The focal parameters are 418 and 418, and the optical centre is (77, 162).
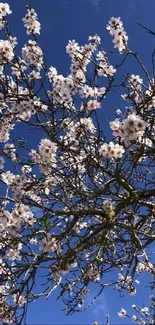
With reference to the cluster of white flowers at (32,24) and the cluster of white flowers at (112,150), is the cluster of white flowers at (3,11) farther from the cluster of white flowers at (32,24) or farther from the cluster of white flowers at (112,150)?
the cluster of white flowers at (112,150)

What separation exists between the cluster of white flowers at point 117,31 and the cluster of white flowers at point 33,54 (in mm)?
902

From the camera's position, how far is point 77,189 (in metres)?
4.49

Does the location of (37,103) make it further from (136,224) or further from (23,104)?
(136,224)

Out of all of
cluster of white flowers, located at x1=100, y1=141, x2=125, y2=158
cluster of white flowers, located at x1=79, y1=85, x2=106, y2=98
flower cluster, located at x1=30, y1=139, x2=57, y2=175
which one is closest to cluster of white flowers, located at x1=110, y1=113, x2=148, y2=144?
cluster of white flowers, located at x1=100, y1=141, x2=125, y2=158

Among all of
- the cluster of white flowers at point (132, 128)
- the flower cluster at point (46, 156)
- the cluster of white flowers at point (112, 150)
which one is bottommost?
the cluster of white flowers at point (132, 128)

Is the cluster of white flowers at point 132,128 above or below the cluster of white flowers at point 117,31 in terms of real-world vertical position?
below

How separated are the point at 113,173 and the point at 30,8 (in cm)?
234

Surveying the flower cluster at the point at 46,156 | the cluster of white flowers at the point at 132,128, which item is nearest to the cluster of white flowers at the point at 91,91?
the flower cluster at the point at 46,156

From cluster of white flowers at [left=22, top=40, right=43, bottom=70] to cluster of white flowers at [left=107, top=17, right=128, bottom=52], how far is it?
90cm

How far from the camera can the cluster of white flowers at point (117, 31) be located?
4935mm

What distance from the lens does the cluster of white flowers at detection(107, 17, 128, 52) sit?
494 centimetres

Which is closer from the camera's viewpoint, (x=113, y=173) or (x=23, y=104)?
(x=23, y=104)

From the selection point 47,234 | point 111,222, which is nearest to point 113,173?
point 111,222

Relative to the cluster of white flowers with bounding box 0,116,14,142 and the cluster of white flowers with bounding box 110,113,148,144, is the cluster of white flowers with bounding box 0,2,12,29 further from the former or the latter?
the cluster of white flowers with bounding box 110,113,148,144
